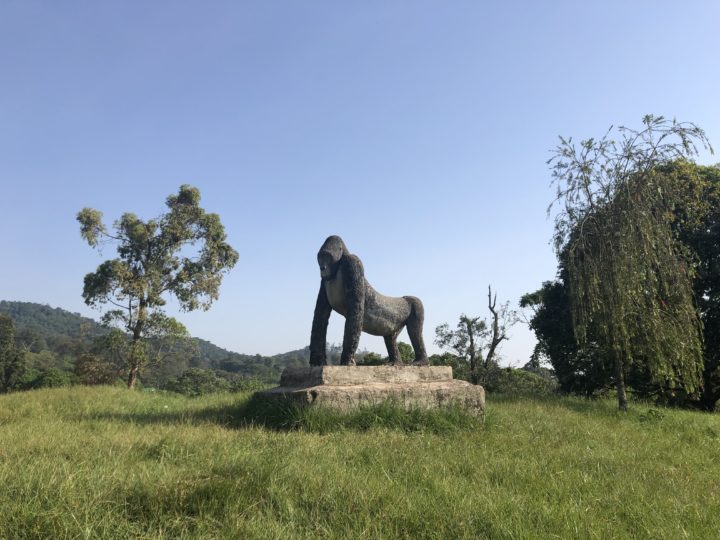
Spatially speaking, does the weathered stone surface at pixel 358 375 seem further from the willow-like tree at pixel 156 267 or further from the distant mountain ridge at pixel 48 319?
the distant mountain ridge at pixel 48 319

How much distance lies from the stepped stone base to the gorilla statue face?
1.49 metres

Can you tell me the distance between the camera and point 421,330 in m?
8.73

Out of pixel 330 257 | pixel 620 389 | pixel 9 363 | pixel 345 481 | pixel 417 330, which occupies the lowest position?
pixel 345 481

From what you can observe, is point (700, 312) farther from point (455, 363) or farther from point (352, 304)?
point (352, 304)

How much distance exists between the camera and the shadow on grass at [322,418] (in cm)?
609

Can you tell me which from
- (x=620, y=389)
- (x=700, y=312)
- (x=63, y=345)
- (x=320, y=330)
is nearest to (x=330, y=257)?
(x=320, y=330)

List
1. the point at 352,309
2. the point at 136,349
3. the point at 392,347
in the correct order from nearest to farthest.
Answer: the point at 352,309
the point at 392,347
the point at 136,349

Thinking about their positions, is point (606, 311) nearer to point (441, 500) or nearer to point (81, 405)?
point (441, 500)

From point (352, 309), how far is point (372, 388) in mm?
1251

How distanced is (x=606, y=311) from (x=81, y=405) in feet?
34.0

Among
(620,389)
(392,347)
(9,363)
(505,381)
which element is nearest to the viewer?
(392,347)

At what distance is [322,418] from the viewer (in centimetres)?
610

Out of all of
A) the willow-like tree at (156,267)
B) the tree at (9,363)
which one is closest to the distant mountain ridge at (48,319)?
the tree at (9,363)

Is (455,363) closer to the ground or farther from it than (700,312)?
closer to the ground
